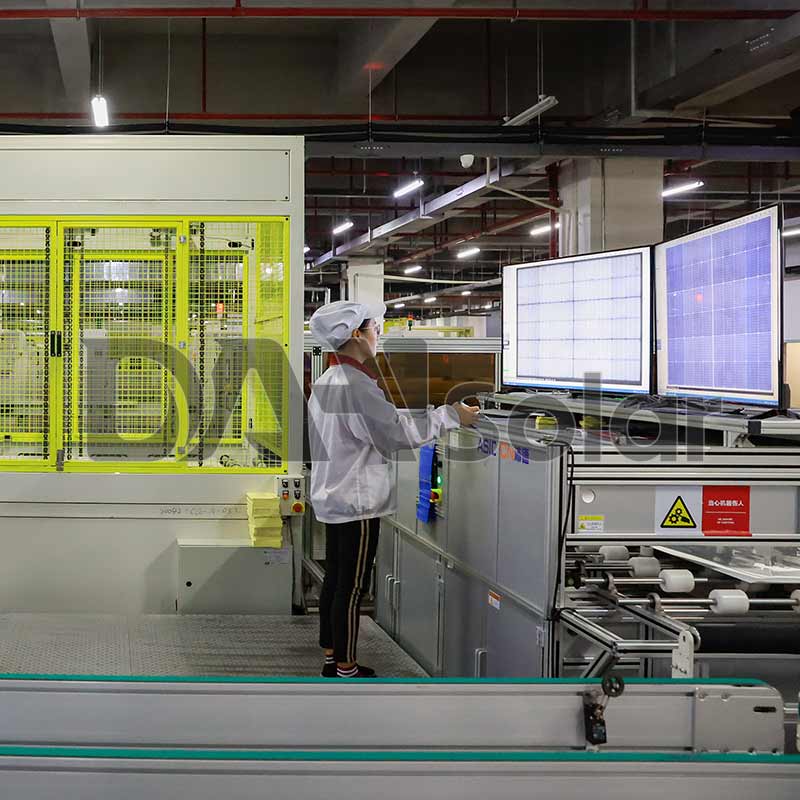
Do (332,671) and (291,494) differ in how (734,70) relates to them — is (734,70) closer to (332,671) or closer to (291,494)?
(291,494)

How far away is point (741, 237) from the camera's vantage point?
8.09 feet

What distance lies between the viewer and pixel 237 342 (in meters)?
4.33

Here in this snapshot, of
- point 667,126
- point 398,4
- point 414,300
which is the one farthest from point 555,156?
point 414,300

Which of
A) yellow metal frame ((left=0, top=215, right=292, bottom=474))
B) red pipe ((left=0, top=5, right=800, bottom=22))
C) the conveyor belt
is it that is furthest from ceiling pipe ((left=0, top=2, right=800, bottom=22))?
the conveyor belt

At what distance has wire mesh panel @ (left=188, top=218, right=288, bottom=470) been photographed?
432cm

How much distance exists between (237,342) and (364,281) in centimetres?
981

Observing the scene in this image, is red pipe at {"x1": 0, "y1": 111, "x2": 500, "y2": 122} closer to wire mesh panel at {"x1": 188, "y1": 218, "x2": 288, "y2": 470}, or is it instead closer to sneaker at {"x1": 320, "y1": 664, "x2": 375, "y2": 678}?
wire mesh panel at {"x1": 188, "y1": 218, "x2": 288, "y2": 470}

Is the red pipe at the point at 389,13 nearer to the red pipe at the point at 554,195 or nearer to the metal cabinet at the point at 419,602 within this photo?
the metal cabinet at the point at 419,602

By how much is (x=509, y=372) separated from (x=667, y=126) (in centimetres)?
363

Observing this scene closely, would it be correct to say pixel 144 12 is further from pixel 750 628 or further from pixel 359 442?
pixel 750 628

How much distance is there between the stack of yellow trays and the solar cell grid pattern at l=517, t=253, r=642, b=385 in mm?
Result: 1322

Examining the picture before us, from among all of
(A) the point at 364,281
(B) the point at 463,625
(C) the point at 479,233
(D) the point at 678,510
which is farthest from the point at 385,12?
(A) the point at 364,281

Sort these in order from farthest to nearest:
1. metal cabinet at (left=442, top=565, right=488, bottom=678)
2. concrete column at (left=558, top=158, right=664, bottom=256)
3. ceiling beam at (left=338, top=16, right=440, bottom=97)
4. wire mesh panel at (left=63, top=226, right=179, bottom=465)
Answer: concrete column at (left=558, top=158, right=664, bottom=256) < ceiling beam at (left=338, top=16, right=440, bottom=97) < wire mesh panel at (left=63, top=226, right=179, bottom=465) < metal cabinet at (left=442, top=565, right=488, bottom=678)

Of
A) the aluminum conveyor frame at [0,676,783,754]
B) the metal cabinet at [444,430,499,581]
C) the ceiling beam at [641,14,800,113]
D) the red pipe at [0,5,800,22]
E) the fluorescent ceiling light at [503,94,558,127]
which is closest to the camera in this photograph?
the aluminum conveyor frame at [0,676,783,754]
